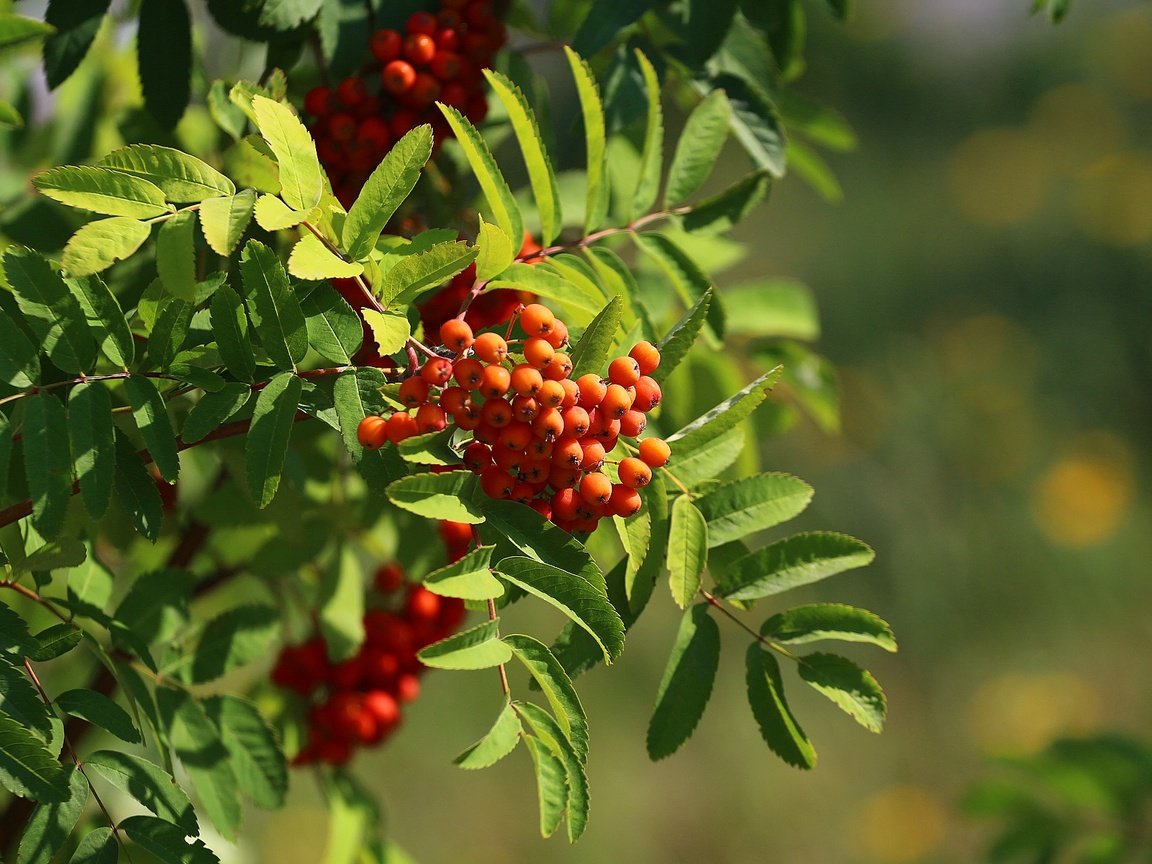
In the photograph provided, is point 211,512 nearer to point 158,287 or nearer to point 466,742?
point 158,287

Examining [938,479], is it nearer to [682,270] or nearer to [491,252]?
[682,270]

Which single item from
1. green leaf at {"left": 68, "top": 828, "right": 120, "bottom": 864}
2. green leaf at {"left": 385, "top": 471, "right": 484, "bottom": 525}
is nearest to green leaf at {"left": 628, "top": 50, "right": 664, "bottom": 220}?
green leaf at {"left": 385, "top": 471, "right": 484, "bottom": 525}

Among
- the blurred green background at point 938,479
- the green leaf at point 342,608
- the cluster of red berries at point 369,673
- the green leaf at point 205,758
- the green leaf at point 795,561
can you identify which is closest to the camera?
the green leaf at point 795,561

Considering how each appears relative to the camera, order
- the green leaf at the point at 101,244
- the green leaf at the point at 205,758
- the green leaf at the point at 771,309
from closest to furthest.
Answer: the green leaf at the point at 101,244
the green leaf at the point at 205,758
the green leaf at the point at 771,309

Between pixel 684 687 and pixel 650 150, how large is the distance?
0.53 meters

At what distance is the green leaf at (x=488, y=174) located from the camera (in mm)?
896

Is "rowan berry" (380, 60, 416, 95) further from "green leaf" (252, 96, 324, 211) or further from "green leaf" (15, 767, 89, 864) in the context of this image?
"green leaf" (15, 767, 89, 864)

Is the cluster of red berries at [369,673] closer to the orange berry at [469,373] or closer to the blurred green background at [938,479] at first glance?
the orange berry at [469,373]

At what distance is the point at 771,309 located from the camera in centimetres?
155

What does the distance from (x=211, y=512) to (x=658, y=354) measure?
2.12 feet

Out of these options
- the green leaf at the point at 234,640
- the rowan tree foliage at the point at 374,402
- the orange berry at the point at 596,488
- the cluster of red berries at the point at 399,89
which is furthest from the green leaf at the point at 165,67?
the orange berry at the point at 596,488

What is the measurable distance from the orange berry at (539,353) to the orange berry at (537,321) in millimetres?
29

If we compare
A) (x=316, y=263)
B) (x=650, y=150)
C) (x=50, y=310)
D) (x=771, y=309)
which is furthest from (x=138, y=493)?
(x=771, y=309)

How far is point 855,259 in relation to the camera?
5.05 metres
